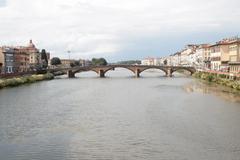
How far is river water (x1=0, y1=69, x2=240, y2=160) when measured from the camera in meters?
15.8

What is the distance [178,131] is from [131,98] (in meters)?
14.7

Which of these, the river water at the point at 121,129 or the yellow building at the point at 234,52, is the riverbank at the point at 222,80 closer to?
the yellow building at the point at 234,52

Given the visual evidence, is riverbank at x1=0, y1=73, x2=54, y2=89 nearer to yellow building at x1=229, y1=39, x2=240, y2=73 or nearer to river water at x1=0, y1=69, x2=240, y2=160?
river water at x1=0, y1=69, x2=240, y2=160

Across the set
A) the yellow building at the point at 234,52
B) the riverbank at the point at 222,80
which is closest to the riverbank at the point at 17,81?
the riverbank at the point at 222,80

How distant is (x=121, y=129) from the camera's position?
2005 cm

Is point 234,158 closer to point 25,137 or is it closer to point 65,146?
point 65,146

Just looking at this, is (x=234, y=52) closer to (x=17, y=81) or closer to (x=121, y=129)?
(x=17, y=81)

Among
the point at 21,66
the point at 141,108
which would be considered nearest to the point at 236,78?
the point at 141,108

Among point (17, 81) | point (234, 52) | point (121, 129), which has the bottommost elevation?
point (121, 129)

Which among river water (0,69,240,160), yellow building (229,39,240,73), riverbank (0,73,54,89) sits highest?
yellow building (229,39,240,73)

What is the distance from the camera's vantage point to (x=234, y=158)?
15047 mm

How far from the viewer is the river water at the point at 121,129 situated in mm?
15750

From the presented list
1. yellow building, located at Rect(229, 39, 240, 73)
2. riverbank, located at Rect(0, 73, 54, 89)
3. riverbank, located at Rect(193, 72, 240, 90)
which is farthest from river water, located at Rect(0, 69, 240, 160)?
yellow building, located at Rect(229, 39, 240, 73)

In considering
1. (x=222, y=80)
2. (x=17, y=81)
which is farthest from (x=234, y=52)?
(x=17, y=81)
